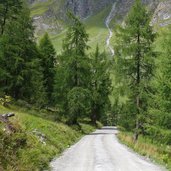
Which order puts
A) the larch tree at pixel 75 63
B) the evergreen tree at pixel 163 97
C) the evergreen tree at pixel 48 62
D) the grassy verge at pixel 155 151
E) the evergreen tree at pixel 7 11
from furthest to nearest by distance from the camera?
the evergreen tree at pixel 48 62 → the evergreen tree at pixel 7 11 → the larch tree at pixel 75 63 → the evergreen tree at pixel 163 97 → the grassy verge at pixel 155 151

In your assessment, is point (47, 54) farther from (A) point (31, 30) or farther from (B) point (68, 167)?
(B) point (68, 167)

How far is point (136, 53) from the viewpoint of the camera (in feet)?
106

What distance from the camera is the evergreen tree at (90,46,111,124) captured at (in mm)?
64750

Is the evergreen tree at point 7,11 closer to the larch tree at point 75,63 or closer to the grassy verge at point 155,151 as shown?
the larch tree at point 75,63

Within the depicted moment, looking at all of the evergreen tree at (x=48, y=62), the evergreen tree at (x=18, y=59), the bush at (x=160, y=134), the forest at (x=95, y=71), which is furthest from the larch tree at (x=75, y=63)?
the bush at (x=160, y=134)

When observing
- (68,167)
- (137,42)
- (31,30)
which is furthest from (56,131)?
(31,30)

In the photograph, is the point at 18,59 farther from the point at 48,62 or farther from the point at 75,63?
the point at 48,62

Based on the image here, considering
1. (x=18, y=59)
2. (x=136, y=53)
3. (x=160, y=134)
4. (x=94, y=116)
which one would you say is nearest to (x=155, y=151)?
(x=160, y=134)

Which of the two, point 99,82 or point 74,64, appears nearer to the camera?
point 74,64

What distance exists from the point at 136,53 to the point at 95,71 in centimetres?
3488

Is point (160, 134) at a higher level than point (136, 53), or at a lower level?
lower

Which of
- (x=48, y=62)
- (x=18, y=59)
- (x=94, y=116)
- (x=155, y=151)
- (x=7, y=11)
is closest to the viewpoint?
(x=155, y=151)

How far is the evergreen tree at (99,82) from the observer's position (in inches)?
2549

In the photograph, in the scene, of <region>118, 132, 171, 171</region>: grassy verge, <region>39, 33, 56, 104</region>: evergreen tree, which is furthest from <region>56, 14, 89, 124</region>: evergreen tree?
<region>118, 132, 171, 171</region>: grassy verge
